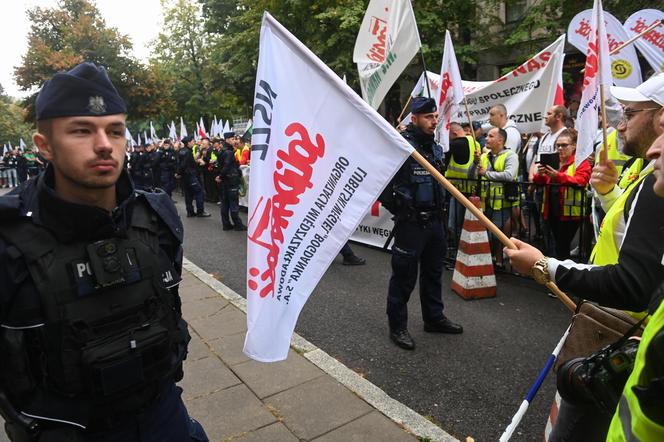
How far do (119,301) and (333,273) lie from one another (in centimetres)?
500

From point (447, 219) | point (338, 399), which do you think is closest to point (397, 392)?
point (338, 399)

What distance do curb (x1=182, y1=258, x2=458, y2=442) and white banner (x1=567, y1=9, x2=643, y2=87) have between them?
5279mm

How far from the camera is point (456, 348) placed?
13.7 feet

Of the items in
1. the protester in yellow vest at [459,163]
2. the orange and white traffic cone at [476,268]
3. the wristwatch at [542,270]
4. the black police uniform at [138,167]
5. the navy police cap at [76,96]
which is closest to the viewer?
the navy police cap at [76,96]

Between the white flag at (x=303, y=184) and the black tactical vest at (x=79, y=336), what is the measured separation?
0.56m

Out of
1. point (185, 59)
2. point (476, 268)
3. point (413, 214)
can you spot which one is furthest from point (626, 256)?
point (185, 59)

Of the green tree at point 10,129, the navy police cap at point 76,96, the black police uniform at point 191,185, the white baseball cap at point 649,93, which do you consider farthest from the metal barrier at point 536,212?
the green tree at point 10,129

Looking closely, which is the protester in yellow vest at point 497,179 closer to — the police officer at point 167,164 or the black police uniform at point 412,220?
the black police uniform at point 412,220

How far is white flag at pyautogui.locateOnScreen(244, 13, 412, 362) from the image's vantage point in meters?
2.17

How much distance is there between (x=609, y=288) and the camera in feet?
6.07

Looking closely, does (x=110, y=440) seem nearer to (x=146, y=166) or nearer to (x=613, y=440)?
(x=613, y=440)

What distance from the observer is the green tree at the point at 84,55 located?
101 feet

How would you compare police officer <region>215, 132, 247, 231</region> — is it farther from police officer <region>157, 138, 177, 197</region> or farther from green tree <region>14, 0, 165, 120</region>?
green tree <region>14, 0, 165, 120</region>

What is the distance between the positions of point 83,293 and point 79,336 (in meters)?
0.14
